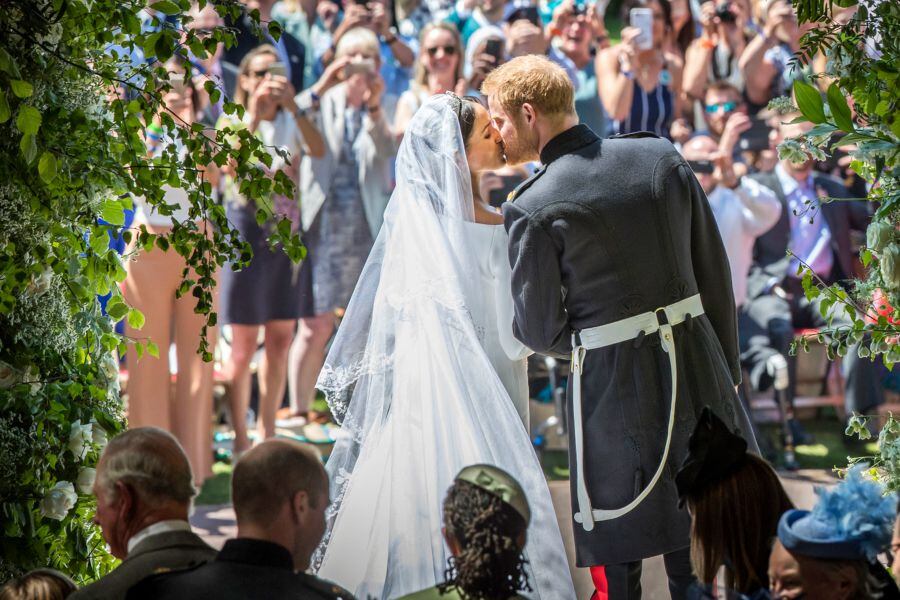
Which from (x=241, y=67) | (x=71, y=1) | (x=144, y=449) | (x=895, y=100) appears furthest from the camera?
(x=241, y=67)

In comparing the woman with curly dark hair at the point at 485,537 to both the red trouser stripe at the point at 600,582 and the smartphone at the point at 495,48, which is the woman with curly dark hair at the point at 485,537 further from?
the smartphone at the point at 495,48

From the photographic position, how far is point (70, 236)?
3.06m

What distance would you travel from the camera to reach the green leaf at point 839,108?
223 cm

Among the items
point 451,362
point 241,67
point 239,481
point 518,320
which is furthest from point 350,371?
point 241,67

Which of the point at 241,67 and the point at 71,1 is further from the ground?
the point at 241,67

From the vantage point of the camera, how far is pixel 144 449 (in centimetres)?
262

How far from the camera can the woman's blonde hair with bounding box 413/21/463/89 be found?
7637 mm

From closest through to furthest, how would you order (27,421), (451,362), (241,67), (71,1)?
(71,1) → (27,421) → (451,362) → (241,67)

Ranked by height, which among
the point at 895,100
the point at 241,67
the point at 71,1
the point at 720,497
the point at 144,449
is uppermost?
the point at 241,67

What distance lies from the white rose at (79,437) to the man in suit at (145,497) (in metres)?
0.46

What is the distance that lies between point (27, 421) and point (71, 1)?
1065mm

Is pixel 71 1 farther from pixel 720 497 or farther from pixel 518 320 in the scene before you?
pixel 720 497

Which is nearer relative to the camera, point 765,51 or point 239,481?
→ point 239,481

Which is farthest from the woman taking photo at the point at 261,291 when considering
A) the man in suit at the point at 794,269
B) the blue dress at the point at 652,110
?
the man in suit at the point at 794,269
